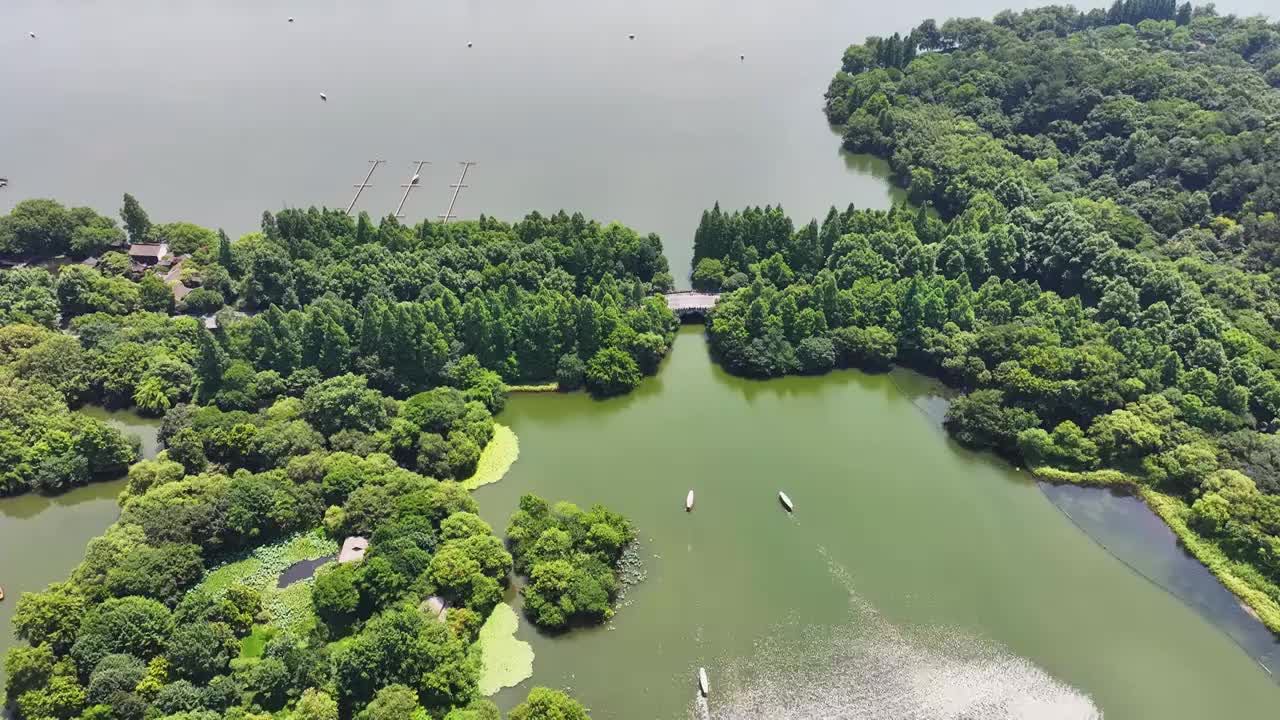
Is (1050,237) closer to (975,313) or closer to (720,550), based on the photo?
(975,313)

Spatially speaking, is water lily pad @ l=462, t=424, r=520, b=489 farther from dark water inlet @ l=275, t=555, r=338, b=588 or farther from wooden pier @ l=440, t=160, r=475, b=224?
wooden pier @ l=440, t=160, r=475, b=224

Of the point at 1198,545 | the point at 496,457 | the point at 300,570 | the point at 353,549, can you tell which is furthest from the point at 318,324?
the point at 1198,545

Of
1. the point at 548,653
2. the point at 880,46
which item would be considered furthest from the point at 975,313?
the point at 880,46

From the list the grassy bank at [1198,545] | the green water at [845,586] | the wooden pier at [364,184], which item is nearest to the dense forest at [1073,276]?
the grassy bank at [1198,545]

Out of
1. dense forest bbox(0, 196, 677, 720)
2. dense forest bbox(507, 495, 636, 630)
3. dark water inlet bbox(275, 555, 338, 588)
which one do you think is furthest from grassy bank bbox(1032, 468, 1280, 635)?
dark water inlet bbox(275, 555, 338, 588)

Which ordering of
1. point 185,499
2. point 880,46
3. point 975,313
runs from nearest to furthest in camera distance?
1. point 185,499
2. point 975,313
3. point 880,46

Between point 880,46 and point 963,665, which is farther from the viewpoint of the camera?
point 880,46

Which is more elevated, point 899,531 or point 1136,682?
point 899,531

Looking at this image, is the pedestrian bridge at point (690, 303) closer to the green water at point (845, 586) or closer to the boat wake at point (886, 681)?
the green water at point (845, 586)

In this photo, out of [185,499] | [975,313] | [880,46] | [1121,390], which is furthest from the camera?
[880,46]
